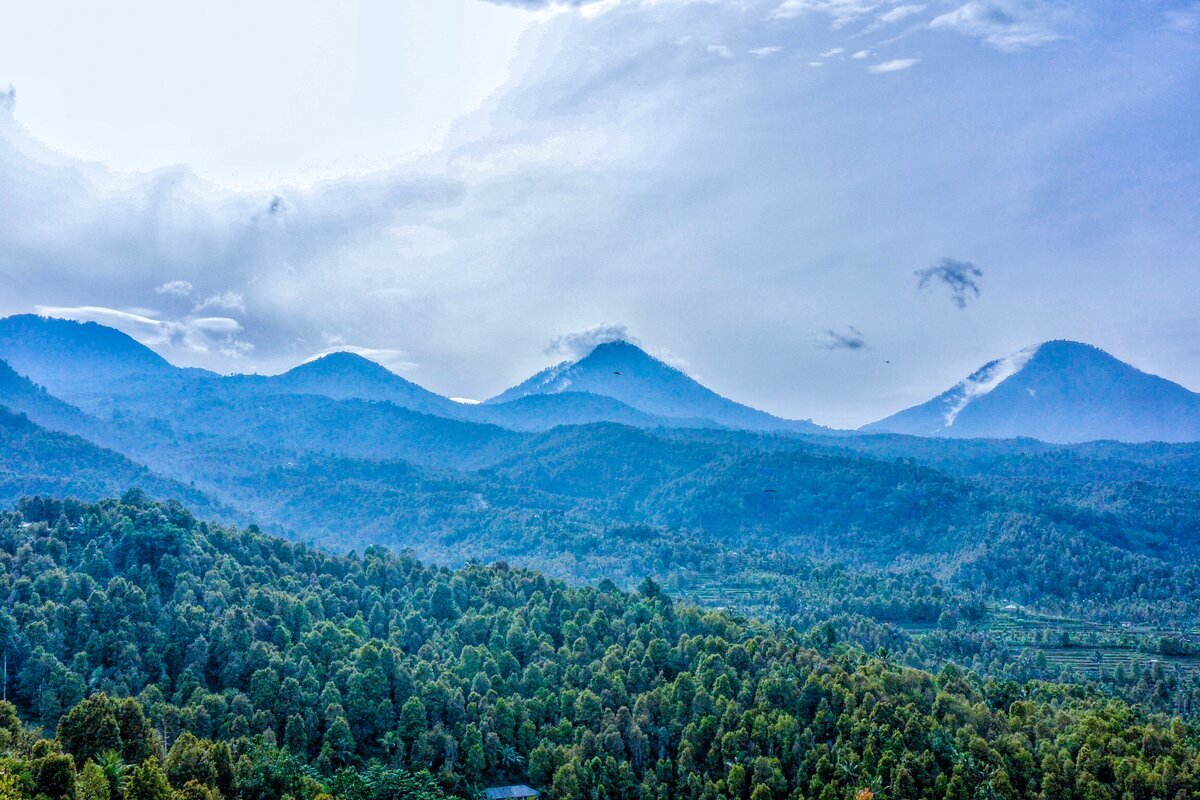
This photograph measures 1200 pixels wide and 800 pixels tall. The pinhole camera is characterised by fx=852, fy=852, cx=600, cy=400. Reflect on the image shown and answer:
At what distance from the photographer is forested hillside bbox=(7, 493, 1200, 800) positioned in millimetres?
49531

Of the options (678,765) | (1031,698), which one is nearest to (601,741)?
(678,765)

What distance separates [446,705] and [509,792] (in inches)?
381

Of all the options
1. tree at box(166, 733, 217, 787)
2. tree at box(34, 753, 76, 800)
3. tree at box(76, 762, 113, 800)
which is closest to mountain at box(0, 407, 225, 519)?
tree at box(166, 733, 217, 787)

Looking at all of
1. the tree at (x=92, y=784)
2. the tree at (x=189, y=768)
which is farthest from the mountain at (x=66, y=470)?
the tree at (x=92, y=784)

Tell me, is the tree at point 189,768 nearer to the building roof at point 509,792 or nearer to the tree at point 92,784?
the tree at point 92,784

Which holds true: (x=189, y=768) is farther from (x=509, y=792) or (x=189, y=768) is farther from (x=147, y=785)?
(x=509, y=792)

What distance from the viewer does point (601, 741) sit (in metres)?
59.8

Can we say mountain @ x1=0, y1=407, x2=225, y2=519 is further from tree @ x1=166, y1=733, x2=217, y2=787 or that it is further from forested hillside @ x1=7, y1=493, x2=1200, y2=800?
tree @ x1=166, y1=733, x2=217, y2=787

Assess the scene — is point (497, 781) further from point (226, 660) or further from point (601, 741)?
point (226, 660)

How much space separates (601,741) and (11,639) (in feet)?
131

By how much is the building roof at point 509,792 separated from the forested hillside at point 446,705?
1539 mm

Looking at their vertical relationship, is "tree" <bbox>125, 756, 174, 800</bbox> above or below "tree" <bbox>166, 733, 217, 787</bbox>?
above

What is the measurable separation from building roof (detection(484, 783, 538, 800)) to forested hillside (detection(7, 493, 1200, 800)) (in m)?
1.54

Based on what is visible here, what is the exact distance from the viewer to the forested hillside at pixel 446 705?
49531mm
